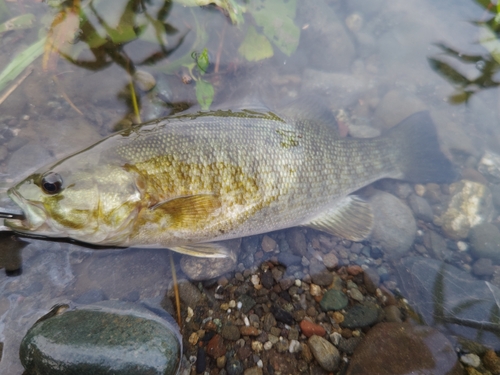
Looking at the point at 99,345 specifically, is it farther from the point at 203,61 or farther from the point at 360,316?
the point at 203,61

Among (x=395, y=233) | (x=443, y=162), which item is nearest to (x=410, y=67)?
(x=443, y=162)

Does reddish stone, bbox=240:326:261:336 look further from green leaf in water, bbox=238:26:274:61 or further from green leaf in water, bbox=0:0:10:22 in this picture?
green leaf in water, bbox=0:0:10:22

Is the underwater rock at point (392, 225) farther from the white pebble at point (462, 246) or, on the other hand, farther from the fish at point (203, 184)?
the white pebble at point (462, 246)

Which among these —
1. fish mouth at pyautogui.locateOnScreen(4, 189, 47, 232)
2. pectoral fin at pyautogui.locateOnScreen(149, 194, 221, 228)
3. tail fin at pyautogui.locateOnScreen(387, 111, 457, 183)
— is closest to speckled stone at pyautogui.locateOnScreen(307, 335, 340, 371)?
pectoral fin at pyautogui.locateOnScreen(149, 194, 221, 228)

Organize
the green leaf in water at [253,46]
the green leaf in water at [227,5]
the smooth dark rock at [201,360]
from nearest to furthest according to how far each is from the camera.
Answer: the smooth dark rock at [201,360], the green leaf in water at [227,5], the green leaf in water at [253,46]

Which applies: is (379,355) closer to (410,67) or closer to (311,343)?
(311,343)

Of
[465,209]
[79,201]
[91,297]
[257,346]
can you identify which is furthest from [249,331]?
[465,209]

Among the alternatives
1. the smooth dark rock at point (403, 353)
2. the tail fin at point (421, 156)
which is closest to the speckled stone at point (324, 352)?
the smooth dark rock at point (403, 353)
